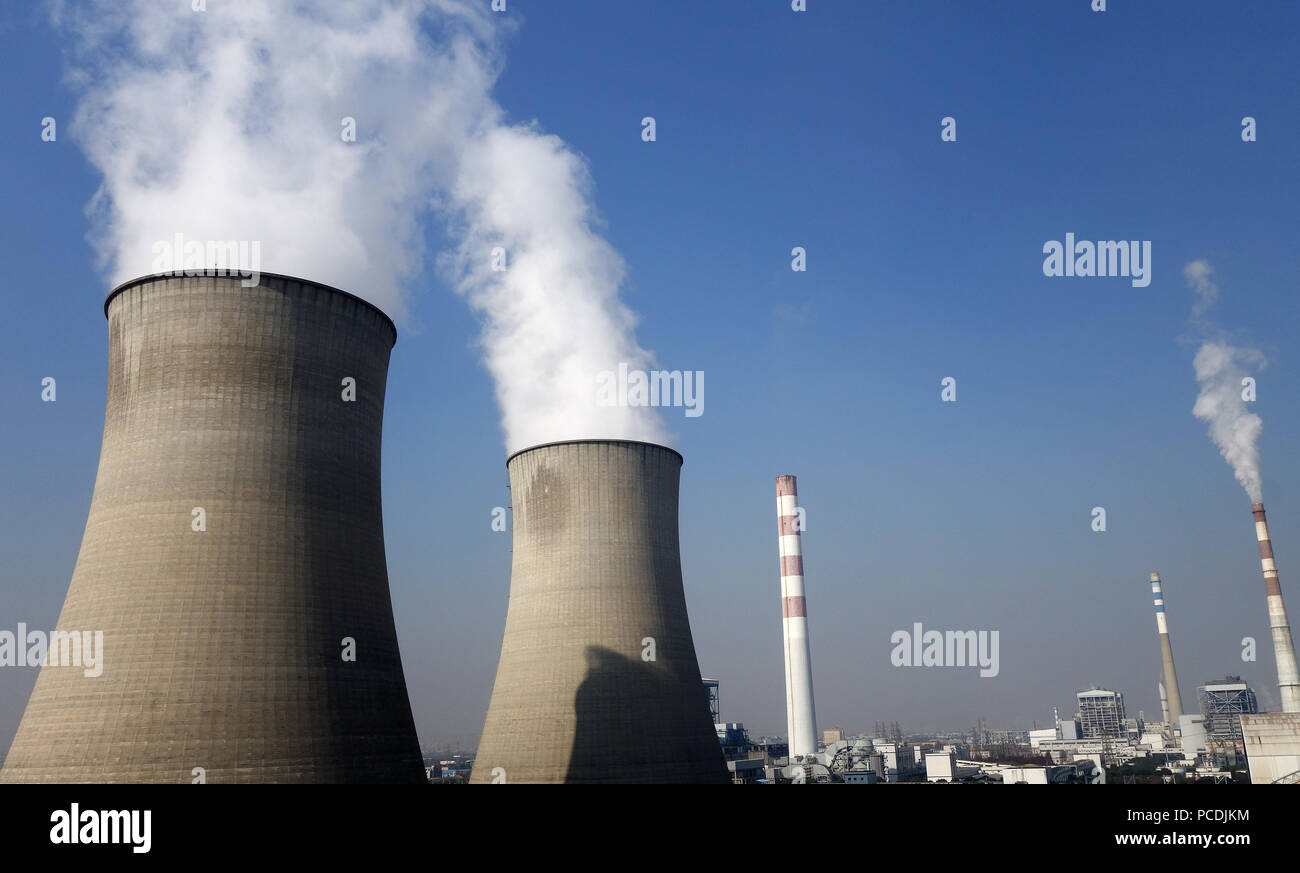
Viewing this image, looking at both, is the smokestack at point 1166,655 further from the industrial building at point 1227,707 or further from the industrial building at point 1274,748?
the industrial building at point 1274,748

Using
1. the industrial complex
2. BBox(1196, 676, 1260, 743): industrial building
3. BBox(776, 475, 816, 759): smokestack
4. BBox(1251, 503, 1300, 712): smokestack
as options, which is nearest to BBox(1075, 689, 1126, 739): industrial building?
BBox(1196, 676, 1260, 743): industrial building

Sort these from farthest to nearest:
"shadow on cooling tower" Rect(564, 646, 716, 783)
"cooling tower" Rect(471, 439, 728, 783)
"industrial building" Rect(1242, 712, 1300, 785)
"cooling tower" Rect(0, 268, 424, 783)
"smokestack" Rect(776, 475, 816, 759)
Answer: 1. "smokestack" Rect(776, 475, 816, 759)
2. "industrial building" Rect(1242, 712, 1300, 785)
3. "cooling tower" Rect(471, 439, 728, 783)
4. "shadow on cooling tower" Rect(564, 646, 716, 783)
5. "cooling tower" Rect(0, 268, 424, 783)

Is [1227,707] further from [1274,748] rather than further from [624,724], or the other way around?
[624,724]

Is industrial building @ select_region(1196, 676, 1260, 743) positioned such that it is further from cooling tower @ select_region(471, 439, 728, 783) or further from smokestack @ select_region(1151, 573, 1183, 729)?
cooling tower @ select_region(471, 439, 728, 783)

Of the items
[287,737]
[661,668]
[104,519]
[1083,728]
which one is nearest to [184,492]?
[104,519]

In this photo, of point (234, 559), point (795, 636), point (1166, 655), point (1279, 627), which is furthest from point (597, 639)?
point (1166, 655)

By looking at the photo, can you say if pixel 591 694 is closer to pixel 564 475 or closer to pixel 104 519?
pixel 564 475
